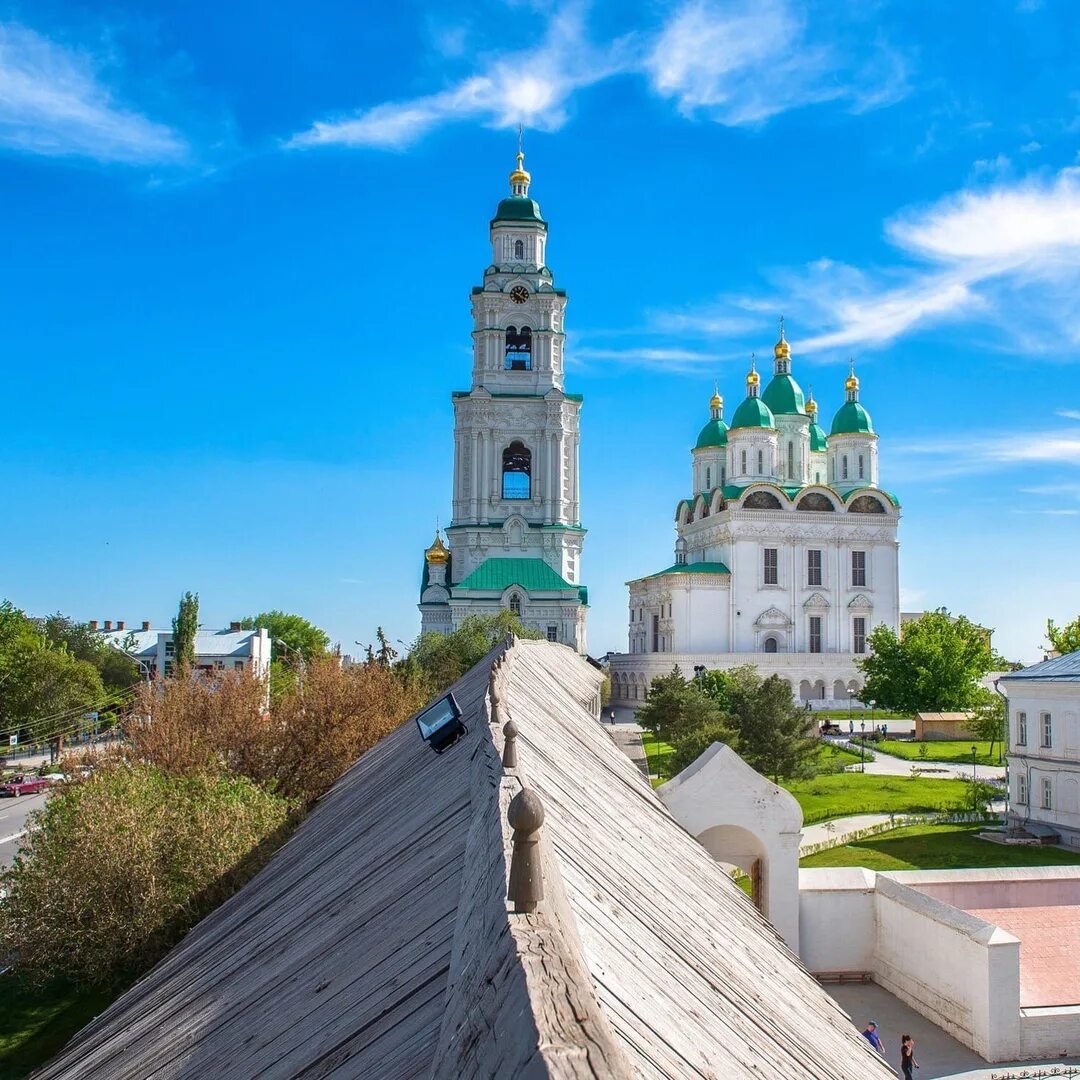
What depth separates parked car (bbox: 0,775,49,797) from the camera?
116ft

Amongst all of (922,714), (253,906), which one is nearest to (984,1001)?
(253,906)

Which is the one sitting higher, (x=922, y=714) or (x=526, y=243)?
(x=526, y=243)

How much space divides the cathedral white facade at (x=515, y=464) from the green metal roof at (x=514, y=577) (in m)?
0.06

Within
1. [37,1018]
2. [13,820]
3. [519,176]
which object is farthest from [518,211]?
[37,1018]

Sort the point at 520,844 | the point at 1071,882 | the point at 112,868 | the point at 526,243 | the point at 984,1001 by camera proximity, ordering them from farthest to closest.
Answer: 1. the point at 526,243
2. the point at 1071,882
3. the point at 984,1001
4. the point at 112,868
5. the point at 520,844

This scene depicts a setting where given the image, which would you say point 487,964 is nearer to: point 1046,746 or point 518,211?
point 1046,746

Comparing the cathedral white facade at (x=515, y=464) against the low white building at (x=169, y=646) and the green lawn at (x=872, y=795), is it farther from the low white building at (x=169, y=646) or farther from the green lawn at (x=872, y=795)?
the green lawn at (x=872, y=795)

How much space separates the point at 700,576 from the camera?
62938mm

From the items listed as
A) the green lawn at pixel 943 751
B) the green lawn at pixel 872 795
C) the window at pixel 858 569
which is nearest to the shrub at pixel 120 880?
the green lawn at pixel 872 795

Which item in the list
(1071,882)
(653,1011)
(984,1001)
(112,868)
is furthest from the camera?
(1071,882)

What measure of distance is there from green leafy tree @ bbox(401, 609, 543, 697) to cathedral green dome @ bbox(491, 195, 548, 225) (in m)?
23.6

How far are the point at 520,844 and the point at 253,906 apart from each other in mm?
5117

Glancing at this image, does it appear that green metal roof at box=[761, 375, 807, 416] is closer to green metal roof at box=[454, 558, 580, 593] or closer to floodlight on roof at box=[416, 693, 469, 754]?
green metal roof at box=[454, 558, 580, 593]

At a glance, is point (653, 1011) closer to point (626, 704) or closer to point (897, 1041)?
point (897, 1041)
